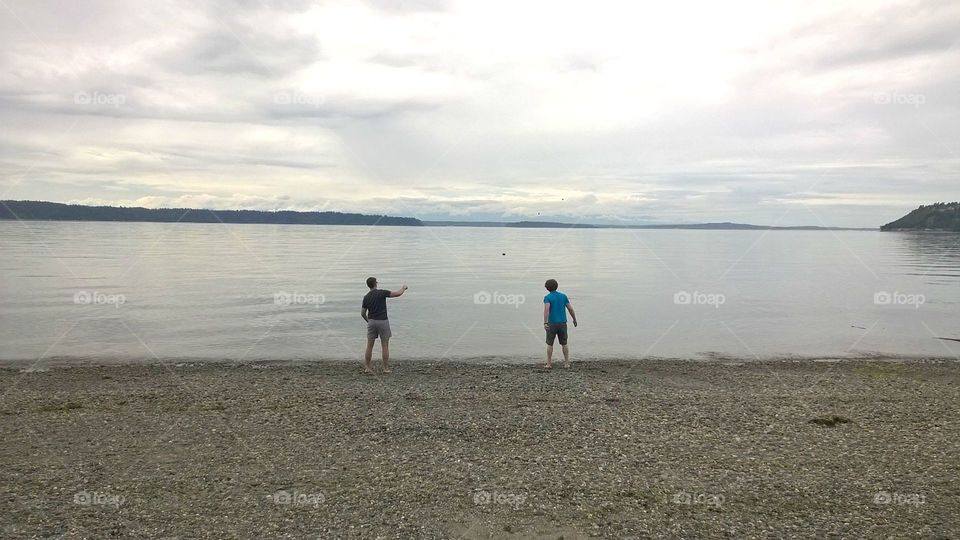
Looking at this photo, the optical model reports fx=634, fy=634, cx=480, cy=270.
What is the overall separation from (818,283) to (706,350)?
117ft

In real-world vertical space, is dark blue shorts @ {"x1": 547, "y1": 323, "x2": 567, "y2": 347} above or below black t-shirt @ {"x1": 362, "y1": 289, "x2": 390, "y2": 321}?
below

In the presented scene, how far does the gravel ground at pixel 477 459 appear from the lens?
26.4 feet

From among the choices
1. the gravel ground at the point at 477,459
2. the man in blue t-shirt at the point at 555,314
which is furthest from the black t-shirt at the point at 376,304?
the man in blue t-shirt at the point at 555,314

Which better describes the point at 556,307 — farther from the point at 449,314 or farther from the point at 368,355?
the point at 449,314

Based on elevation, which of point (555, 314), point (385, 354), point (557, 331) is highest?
point (555, 314)

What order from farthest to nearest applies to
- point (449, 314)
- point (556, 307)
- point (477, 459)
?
point (449, 314), point (556, 307), point (477, 459)

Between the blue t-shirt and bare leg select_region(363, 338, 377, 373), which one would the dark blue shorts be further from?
bare leg select_region(363, 338, 377, 373)

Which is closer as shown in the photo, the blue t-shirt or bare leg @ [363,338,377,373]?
bare leg @ [363,338,377,373]

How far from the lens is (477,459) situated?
10266mm

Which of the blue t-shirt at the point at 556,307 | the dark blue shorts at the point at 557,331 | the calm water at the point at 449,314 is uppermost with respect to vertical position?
the blue t-shirt at the point at 556,307

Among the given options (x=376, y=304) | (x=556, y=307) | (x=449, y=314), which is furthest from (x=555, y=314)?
(x=449, y=314)

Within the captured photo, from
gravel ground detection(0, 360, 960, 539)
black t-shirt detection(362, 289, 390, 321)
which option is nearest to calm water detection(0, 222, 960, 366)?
black t-shirt detection(362, 289, 390, 321)

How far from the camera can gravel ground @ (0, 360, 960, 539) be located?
317 inches

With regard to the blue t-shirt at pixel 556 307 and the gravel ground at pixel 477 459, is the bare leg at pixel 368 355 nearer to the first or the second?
the gravel ground at pixel 477 459
